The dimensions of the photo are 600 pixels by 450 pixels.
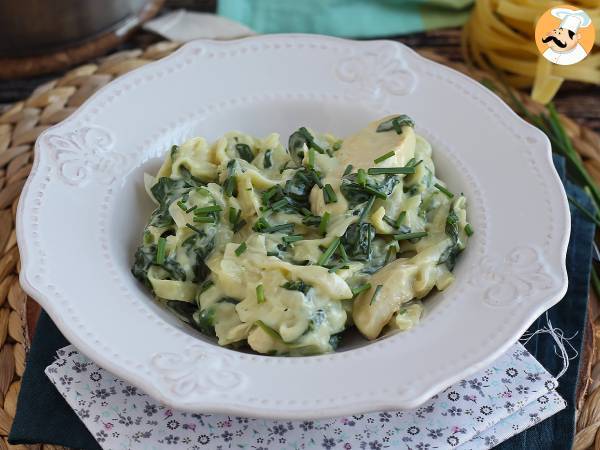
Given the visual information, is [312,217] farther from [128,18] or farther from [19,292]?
[128,18]

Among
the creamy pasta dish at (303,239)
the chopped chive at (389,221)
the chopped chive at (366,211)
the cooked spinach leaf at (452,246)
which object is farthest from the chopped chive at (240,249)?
the cooked spinach leaf at (452,246)

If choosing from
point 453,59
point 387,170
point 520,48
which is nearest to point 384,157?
point 387,170

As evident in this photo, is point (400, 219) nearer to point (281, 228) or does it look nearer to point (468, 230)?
point (468, 230)

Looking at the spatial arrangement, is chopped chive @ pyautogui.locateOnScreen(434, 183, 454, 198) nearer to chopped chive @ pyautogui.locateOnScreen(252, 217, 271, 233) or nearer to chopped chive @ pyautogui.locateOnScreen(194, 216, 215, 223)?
chopped chive @ pyautogui.locateOnScreen(252, 217, 271, 233)

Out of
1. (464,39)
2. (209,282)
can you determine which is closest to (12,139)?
(209,282)

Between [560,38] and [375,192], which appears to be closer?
[375,192]
